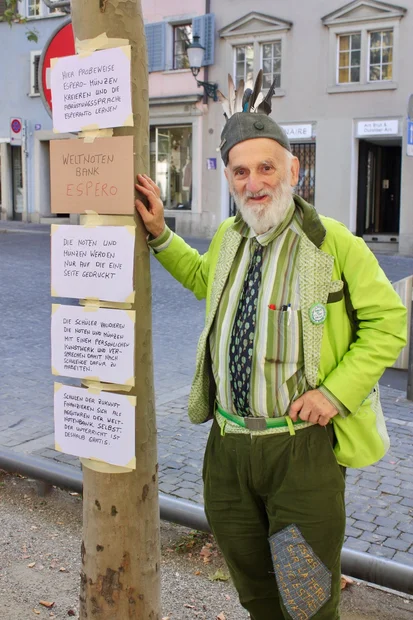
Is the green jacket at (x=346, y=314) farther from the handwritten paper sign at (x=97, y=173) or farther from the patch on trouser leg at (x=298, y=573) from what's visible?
the handwritten paper sign at (x=97, y=173)

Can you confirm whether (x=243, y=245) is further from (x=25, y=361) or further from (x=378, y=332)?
(x=25, y=361)

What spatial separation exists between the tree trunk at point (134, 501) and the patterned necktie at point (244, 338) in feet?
1.14

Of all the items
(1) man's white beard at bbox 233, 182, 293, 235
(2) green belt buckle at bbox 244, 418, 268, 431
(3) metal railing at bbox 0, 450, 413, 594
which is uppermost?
(1) man's white beard at bbox 233, 182, 293, 235

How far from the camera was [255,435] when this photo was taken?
7.75ft

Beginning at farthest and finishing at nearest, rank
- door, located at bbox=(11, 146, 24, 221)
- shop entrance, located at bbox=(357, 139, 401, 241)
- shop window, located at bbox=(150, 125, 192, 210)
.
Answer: door, located at bbox=(11, 146, 24, 221) < shop window, located at bbox=(150, 125, 192, 210) < shop entrance, located at bbox=(357, 139, 401, 241)

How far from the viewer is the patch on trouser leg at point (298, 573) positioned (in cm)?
233

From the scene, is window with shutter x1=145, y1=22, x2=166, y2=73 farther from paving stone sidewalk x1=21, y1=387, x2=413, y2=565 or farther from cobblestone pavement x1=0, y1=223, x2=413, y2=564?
paving stone sidewalk x1=21, y1=387, x2=413, y2=565

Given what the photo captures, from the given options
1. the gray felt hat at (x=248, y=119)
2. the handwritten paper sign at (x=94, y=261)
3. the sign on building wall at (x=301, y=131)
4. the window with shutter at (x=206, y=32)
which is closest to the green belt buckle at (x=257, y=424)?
the handwritten paper sign at (x=94, y=261)

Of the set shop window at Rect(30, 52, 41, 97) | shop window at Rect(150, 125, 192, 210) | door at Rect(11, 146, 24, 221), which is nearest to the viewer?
shop window at Rect(150, 125, 192, 210)

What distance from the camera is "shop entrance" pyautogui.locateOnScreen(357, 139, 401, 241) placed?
798 inches

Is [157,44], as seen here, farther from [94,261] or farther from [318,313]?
[318,313]

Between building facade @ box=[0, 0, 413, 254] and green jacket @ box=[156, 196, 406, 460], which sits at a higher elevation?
building facade @ box=[0, 0, 413, 254]

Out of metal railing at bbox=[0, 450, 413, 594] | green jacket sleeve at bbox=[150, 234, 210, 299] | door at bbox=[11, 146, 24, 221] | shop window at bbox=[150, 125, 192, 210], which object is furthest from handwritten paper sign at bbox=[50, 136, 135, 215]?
door at bbox=[11, 146, 24, 221]

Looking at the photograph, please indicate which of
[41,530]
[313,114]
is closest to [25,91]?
[313,114]
